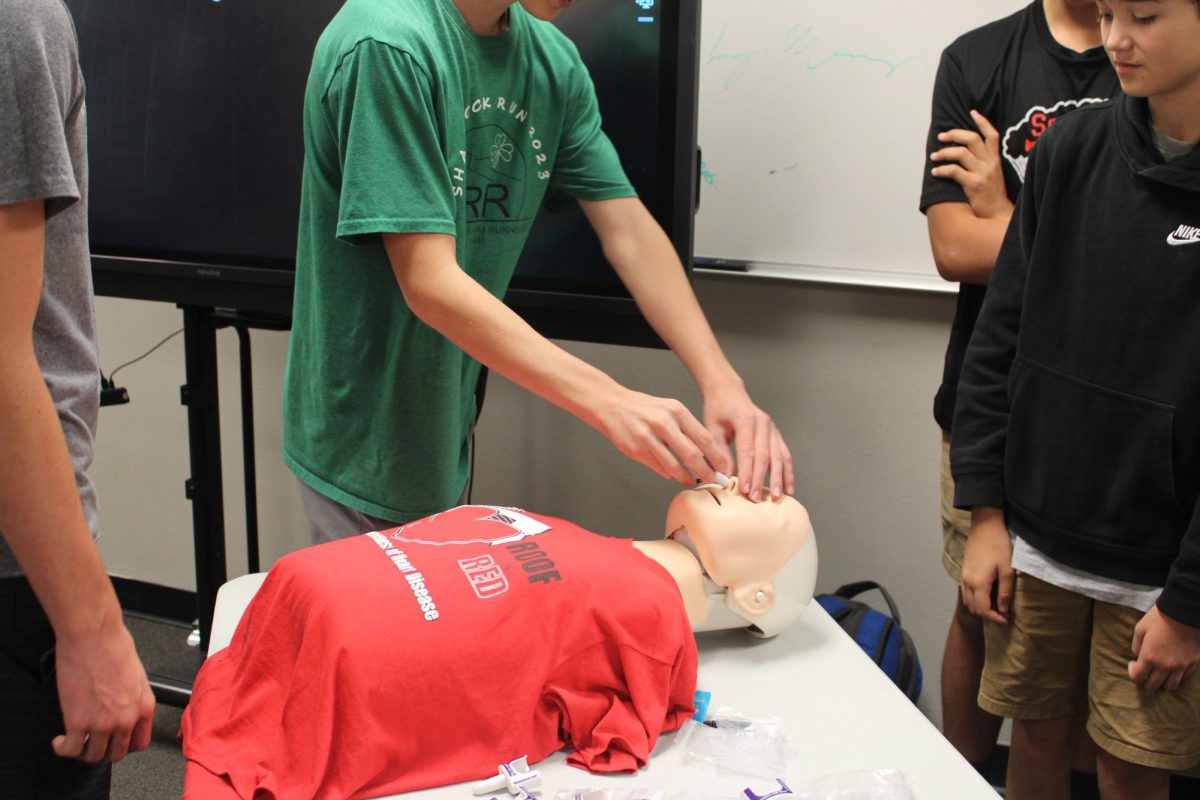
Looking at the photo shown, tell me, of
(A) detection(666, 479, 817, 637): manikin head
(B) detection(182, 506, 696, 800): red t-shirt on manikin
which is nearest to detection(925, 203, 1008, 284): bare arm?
(A) detection(666, 479, 817, 637): manikin head

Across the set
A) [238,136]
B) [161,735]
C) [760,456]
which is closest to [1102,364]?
[760,456]

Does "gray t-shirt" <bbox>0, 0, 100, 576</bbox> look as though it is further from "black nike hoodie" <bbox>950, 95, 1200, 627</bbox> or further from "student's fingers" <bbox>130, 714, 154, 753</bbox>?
"black nike hoodie" <bbox>950, 95, 1200, 627</bbox>

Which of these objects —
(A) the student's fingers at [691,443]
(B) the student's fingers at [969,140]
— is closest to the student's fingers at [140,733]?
(A) the student's fingers at [691,443]

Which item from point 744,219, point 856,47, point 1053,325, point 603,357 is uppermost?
point 856,47

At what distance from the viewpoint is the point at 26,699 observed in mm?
910

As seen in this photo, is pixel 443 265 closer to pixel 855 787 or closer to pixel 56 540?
pixel 56 540

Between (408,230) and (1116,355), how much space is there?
0.84 meters

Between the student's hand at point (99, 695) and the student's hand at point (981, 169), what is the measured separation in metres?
1.34

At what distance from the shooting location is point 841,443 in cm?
221

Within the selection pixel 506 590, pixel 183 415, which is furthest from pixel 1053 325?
pixel 183 415

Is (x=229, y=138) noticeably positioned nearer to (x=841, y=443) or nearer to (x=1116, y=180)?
(x=841, y=443)

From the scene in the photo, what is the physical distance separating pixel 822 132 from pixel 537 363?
3.65 feet

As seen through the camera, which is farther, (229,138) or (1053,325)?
(229,138)

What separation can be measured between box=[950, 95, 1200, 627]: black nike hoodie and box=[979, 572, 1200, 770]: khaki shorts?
9cm
